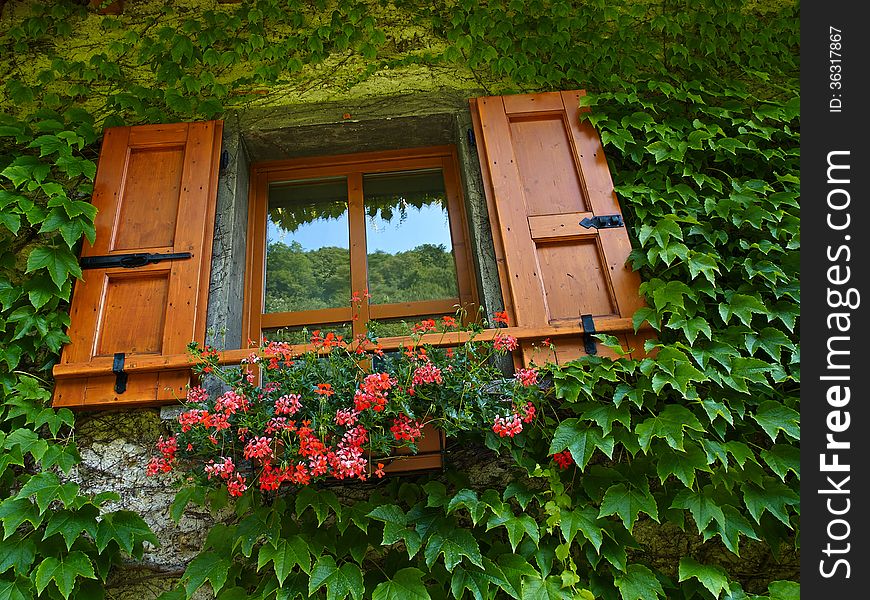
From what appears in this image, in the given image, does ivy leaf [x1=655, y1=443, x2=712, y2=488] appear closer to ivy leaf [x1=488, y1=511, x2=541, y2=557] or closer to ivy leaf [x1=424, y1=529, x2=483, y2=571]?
ivy leaf [x1=488, y1=511, x2=541, y2=557]

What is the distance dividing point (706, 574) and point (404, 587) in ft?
3.05

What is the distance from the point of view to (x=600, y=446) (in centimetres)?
201

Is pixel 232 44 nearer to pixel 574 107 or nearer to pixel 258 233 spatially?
pixel 258 233

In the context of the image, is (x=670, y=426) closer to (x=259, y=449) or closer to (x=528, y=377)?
(x=528, y=377)

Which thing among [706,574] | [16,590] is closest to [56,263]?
[16,590]

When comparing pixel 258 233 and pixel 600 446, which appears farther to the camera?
pixel 258 233

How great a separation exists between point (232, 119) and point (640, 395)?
226cm

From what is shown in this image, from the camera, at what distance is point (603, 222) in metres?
2.62

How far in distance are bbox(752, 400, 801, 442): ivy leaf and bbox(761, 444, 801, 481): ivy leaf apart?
5 cm

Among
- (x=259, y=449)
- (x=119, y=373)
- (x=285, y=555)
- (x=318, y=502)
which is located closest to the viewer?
(x=259, y=449)

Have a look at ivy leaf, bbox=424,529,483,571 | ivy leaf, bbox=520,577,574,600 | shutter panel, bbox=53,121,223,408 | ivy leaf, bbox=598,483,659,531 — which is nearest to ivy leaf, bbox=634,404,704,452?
ivy leaf, bbox=598,483,659,531

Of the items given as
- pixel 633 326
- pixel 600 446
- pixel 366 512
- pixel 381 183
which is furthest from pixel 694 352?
pixel 381 183

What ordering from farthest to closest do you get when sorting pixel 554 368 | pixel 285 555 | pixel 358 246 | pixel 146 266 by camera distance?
pixel 358 246, pixel 146 266, pixel 554 368, pixel 285 555

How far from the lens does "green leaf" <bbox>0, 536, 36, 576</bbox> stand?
→ 196 centimetres
